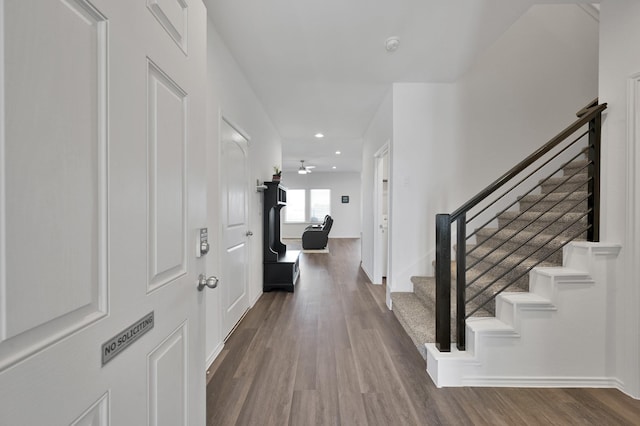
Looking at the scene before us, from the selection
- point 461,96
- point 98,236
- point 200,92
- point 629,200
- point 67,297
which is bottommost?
point 67,297

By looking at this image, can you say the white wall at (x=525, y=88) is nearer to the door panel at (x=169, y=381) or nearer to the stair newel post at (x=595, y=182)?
the stair newel post at (x=595, y=182)

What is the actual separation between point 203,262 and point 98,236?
60 cm

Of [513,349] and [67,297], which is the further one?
[513,349]

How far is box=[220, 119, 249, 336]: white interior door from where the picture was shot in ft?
7.99

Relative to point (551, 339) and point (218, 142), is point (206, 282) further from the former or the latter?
point (551, 339)

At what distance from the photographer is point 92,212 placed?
0.58 m

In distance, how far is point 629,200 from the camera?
171 cm

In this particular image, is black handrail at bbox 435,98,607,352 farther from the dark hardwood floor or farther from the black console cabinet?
the black console cabinet

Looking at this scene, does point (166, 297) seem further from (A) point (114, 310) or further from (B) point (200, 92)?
(B) point (200, 92)

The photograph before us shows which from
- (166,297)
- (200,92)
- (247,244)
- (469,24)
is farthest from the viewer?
(247,244)

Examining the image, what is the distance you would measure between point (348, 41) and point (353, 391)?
2.68 meters

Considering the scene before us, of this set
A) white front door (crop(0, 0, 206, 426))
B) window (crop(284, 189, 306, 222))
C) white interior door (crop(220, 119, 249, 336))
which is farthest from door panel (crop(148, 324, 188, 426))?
window (crop(284, 189, 306, 222))

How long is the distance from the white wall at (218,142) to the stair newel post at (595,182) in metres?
2.68

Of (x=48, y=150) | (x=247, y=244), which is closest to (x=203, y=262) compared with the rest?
(x=48, y=150)
